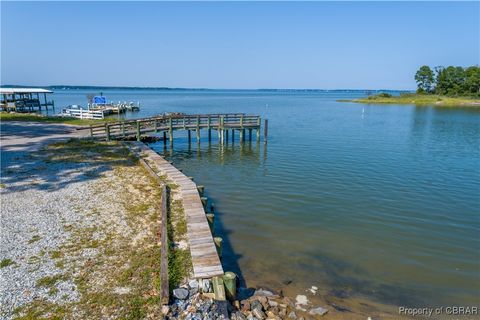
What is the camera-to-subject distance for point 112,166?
1733cm

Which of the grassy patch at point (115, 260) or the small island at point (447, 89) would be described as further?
the small island at point (447, 89)

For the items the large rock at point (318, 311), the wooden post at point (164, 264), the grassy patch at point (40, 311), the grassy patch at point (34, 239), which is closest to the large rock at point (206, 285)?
the wooden post at point (164, 264)

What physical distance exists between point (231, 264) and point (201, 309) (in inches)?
122

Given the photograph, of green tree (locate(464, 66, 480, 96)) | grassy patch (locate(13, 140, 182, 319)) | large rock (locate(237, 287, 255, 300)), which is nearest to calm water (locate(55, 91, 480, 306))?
large rock (locate(237, 287, 255, 300))

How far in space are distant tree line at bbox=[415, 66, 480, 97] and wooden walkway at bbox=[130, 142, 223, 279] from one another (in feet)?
362

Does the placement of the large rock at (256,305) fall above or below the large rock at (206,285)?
below

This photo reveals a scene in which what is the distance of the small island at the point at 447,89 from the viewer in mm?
91938

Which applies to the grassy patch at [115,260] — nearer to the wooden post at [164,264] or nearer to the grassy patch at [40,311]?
the grassy patch at [40,311]

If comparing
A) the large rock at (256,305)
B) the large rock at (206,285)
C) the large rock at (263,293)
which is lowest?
the large rock at (263,293)

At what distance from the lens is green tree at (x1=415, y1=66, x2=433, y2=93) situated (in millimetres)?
115562

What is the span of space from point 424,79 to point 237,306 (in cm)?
13342

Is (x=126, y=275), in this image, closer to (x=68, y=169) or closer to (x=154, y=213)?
(x=154, y=213)

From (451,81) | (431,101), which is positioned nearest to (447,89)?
(451,81)

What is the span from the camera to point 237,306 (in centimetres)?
725
